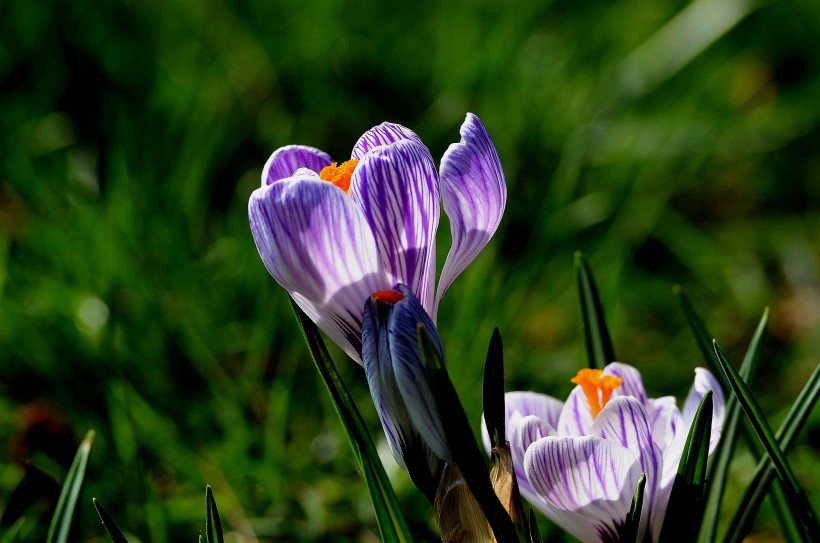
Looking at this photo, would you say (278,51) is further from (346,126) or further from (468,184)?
(468,184)

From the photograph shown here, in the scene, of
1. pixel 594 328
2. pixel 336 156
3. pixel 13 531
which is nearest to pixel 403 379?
pixel 594 328

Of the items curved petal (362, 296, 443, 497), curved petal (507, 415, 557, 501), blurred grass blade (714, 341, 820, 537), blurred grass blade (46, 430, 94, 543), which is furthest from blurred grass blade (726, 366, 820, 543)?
blurred grass blade (46, 430, 94, 543)

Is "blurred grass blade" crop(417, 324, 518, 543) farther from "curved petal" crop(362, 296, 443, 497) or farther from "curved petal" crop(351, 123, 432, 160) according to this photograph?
"curved petal" crop(351, 123, 432, 160)

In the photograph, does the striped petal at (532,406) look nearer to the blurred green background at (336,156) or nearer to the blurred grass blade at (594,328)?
the blurred grass blade at (594,328)

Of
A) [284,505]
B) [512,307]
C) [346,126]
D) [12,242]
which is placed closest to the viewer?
[284,505]

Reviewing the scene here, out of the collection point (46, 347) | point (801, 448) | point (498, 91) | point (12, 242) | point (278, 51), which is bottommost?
point (801, 448)

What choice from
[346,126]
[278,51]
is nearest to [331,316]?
[346,126]

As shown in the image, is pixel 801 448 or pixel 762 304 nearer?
pixel 801 448
